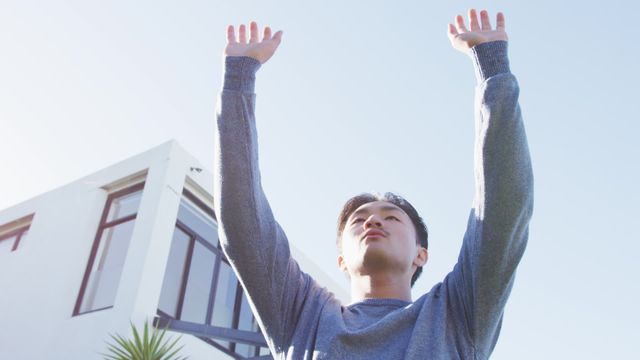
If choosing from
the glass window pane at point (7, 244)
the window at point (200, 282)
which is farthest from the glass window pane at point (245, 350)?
the glass window pane at point (7, 244)

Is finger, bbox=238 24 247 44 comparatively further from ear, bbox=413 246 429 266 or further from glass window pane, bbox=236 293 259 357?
glass window pane, bbox=236 293 259 357

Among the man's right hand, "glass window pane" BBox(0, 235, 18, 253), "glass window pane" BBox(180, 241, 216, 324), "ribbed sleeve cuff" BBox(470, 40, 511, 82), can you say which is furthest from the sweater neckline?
"glass window pane" BBox(0, 235, 18, 253)

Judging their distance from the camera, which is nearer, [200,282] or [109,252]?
[109,252]

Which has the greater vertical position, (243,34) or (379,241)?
(243,34)

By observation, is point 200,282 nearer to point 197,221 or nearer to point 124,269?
point 197,221

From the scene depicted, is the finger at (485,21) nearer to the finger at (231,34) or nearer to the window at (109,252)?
the finger at (231,34)

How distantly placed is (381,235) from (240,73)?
0.55m

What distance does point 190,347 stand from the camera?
6.91 metres

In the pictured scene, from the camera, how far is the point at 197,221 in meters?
8.10

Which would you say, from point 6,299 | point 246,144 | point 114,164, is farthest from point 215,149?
point 6,299

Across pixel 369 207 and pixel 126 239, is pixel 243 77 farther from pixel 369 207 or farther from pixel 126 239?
pixel 126 239

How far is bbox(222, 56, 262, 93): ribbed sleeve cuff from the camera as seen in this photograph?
65.7 inches

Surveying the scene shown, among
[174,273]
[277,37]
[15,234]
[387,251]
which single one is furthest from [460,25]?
[15,234]

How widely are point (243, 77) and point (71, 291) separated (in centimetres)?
647
